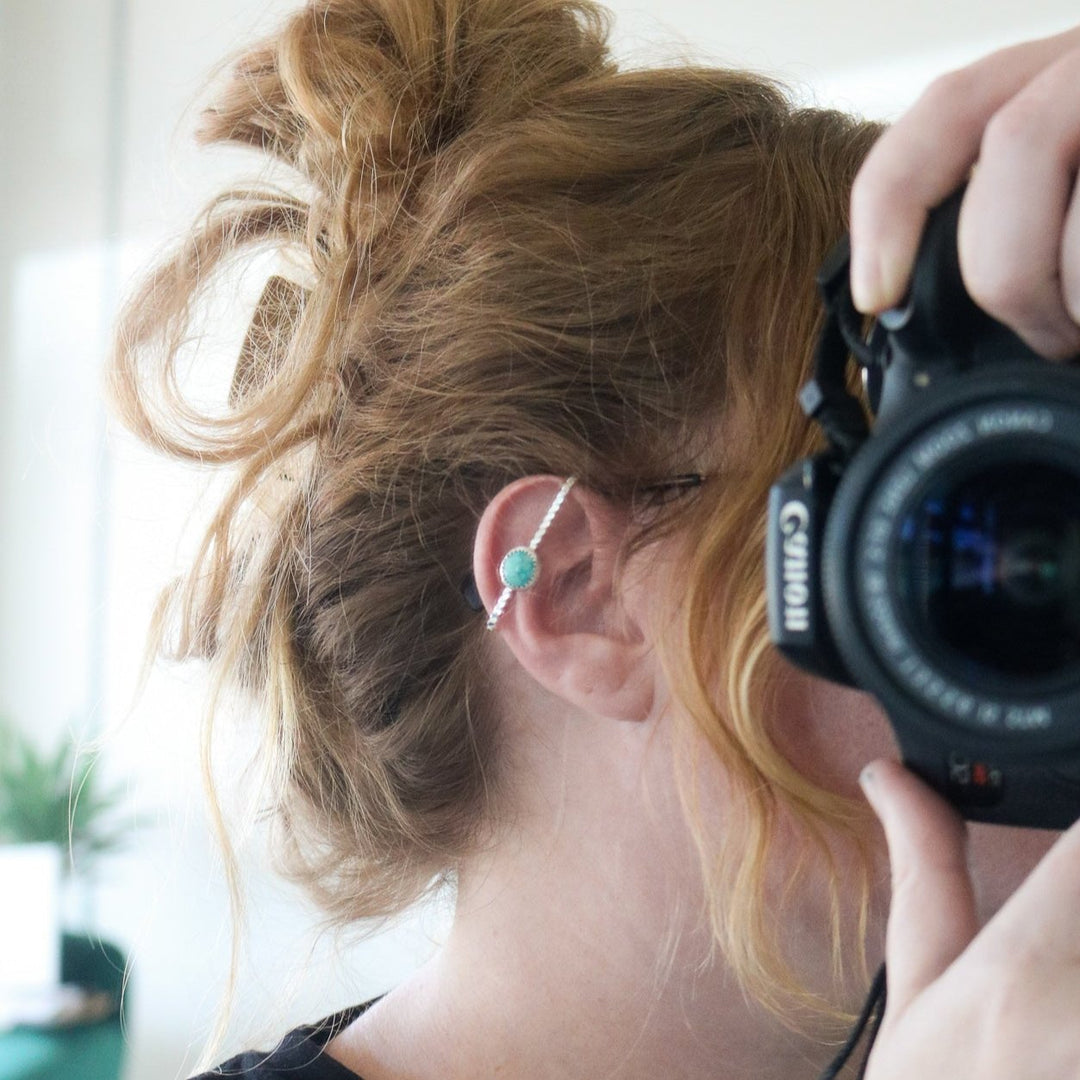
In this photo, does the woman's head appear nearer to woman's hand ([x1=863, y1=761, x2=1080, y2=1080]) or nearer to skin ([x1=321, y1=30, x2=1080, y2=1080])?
skin ([x1=321, y1=30, x2=1080, y2=1080])

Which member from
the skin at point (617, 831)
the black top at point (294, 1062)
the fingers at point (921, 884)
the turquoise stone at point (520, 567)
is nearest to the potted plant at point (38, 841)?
the black top at point (294, 1062)

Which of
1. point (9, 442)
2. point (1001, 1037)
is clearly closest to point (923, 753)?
point (1001, 1037)

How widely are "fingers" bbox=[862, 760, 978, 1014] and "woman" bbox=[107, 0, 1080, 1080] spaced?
15cm

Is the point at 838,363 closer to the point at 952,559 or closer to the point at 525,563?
the point at 952,559

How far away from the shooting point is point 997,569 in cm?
45

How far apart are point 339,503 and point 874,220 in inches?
13.7

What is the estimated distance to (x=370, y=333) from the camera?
2.24ft

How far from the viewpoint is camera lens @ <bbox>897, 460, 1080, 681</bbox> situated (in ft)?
1.42

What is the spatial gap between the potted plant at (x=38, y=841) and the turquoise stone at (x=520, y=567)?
4.46 ft

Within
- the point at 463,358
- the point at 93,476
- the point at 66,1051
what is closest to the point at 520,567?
the point at 463,358

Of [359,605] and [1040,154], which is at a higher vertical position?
[1040,154]

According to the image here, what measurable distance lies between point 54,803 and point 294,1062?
1.44m

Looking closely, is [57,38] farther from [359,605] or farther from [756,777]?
[756,777]

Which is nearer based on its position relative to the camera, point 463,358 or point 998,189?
point 998,189
